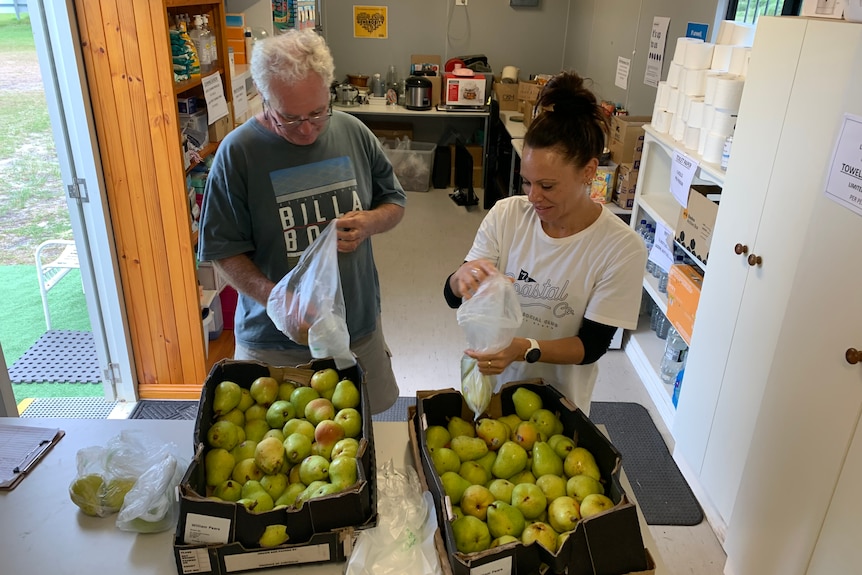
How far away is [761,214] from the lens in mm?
1949

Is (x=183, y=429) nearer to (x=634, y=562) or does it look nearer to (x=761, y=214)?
(x=634, y=562)

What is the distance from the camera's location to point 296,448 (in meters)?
1.19

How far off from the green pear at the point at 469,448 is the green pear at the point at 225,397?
0.46m

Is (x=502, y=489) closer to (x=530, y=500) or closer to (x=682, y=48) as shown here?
(x=530, y=500)

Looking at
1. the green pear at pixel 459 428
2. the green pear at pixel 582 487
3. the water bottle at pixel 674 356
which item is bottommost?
the water bottle at pixel 674 356

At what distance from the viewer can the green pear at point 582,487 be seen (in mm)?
1133

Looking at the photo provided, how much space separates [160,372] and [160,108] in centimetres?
120

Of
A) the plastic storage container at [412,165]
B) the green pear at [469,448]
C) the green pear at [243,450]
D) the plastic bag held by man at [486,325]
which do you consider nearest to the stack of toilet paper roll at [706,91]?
the plastic bag held by man at [486,325]

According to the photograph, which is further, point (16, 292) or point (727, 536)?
point (16, 292)

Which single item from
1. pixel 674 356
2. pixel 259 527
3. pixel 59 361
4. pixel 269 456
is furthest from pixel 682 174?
pixel 59 361

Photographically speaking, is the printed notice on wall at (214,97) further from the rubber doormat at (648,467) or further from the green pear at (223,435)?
the rubber doormat at (648,467)

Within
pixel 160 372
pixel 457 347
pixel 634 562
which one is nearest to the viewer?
pixel 634 562

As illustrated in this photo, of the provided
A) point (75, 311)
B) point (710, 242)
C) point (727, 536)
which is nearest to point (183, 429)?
point (727, 536)

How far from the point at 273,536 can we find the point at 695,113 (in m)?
2.37
